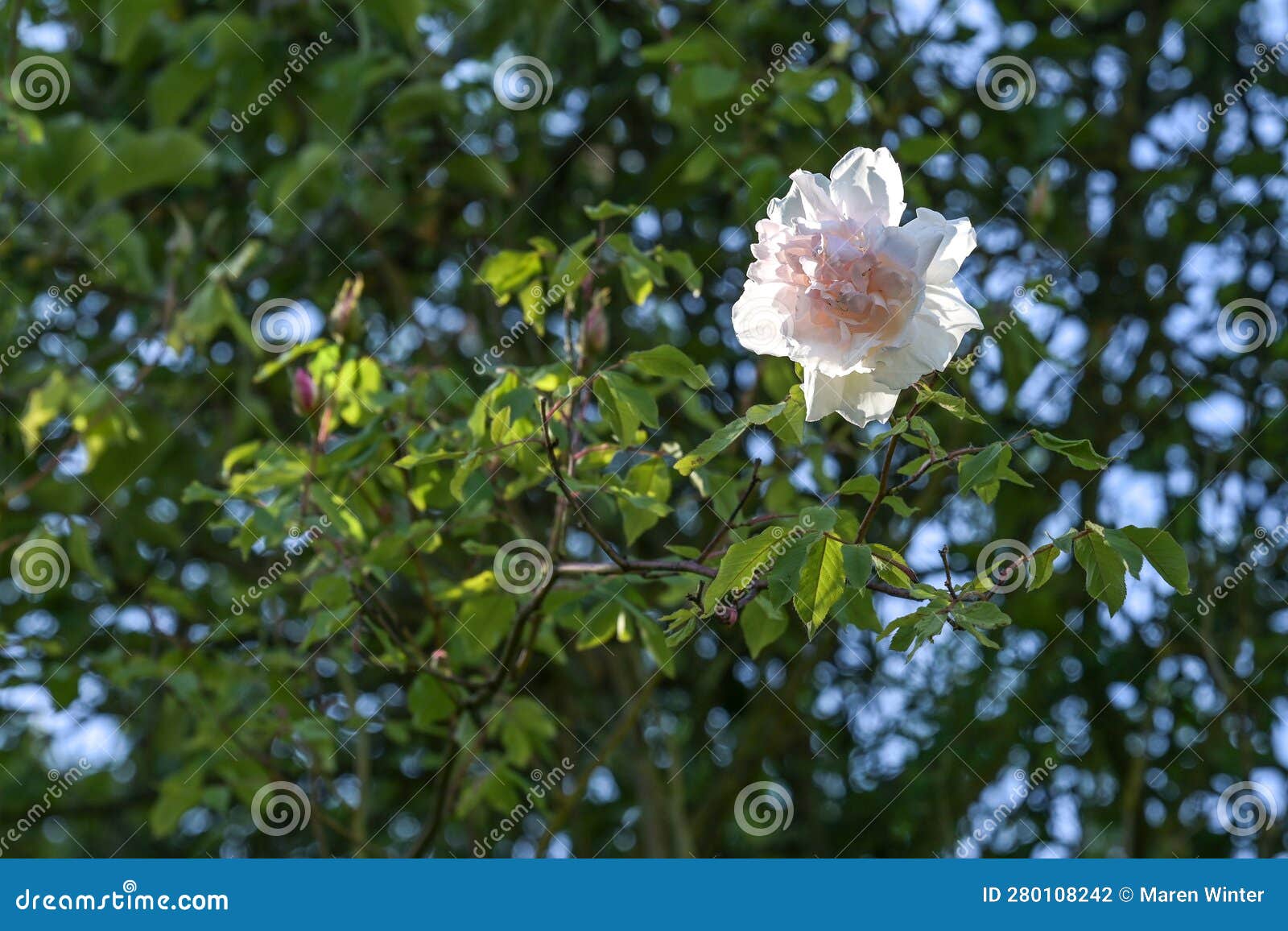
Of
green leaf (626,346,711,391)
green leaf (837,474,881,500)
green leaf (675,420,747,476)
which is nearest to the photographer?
green leaf (675,420,747,476)

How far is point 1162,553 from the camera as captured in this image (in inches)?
58.2

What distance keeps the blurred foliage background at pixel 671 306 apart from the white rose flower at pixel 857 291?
1.48m

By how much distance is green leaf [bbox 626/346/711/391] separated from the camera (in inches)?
68.1

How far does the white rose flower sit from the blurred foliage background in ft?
4.85

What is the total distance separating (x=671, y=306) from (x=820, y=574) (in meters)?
2.11

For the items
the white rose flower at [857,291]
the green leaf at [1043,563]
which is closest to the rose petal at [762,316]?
the white rose flower at [857,291]

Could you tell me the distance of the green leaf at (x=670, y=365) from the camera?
5.67ft

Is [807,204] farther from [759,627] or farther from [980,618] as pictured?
[759,627]

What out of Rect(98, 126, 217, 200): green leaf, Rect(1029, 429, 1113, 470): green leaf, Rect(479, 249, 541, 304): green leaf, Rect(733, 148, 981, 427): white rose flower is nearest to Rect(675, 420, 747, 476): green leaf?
Rect(733, 148, 981, 427): white rose flower

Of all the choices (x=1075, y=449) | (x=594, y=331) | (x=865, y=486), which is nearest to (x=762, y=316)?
(x=865, y=486)

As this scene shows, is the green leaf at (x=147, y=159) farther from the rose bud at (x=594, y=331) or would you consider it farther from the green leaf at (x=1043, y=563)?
the green leaf at (x=1043, y=563)

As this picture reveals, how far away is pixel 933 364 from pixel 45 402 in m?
1.94

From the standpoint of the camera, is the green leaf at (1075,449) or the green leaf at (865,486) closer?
the green leaf at (1075,449)

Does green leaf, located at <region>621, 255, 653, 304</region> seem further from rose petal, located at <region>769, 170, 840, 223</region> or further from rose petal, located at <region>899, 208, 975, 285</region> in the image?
rose petal, located at <region>899, 208, 975, 285</region>
